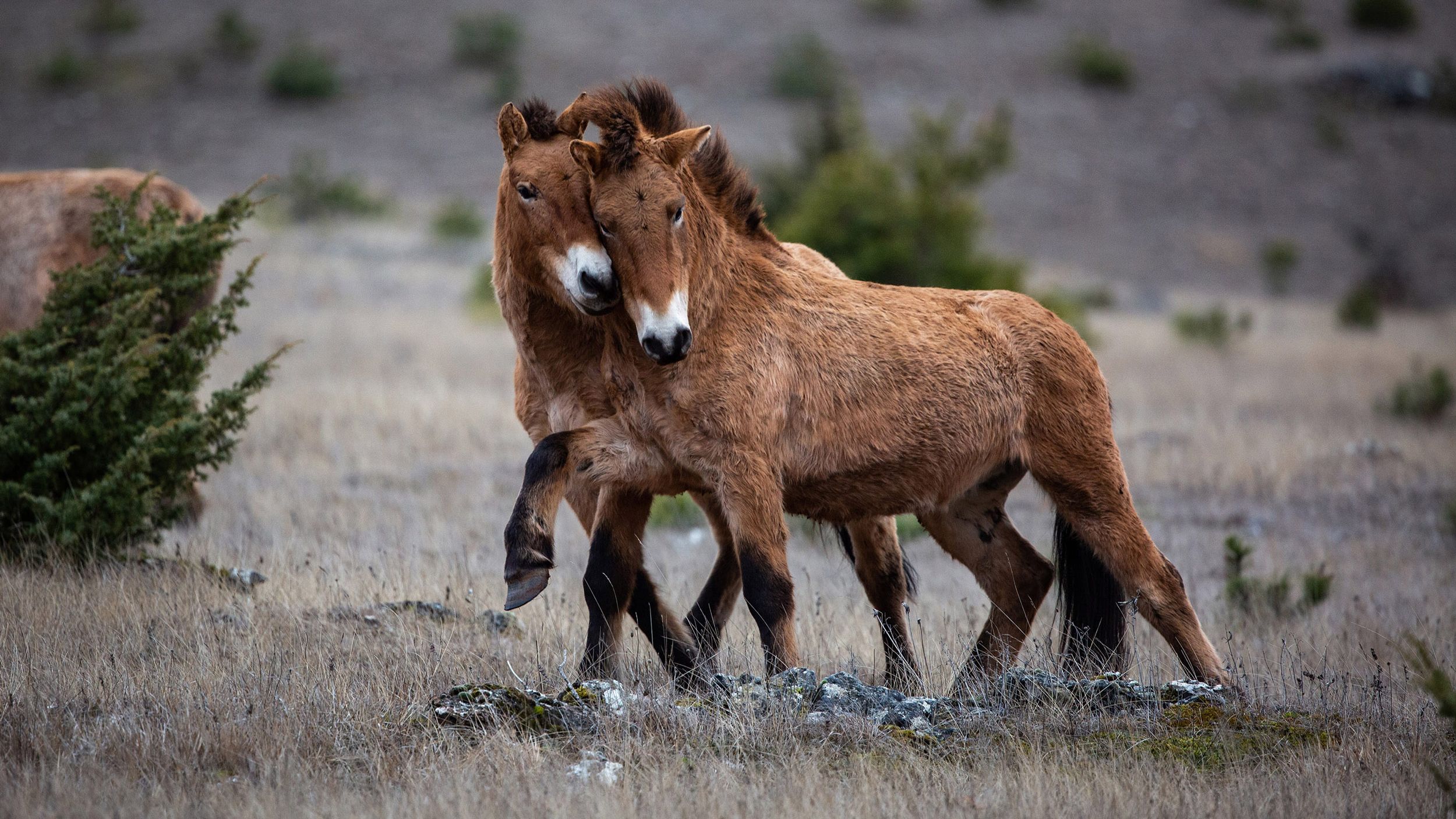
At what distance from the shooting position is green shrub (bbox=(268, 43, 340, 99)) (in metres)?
42.6

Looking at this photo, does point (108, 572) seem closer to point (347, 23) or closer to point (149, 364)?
point (149, 364)

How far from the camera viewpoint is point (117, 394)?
6238mm

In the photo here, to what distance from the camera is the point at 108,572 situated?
19.9ft

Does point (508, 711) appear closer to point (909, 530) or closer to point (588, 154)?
point (588, 154)

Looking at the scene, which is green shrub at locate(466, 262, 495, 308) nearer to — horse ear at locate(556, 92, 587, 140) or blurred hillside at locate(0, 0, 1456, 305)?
blurred hillside at locate(0, 0, 1456, 305)

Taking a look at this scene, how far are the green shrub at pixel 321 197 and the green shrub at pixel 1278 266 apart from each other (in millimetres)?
24448

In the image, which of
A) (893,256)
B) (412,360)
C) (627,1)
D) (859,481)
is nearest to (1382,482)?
(893,256)

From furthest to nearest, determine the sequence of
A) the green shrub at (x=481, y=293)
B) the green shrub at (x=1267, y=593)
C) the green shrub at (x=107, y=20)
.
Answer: the green shrub at (x=107, y=20)
the green shrub at (x=481, y=293)
the green shrub at (x=1267, y=593)

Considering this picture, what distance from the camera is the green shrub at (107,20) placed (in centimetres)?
4759

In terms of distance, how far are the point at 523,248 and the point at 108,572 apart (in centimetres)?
300

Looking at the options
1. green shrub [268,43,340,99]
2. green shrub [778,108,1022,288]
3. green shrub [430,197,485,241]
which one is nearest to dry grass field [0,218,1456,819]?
green shrub [778,108,1022,288]

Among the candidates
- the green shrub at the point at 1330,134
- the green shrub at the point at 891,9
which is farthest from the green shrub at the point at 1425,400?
the green shrub at the point at 891,9

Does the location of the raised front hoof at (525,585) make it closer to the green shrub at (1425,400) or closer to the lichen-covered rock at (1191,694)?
the lichen-covered rock at (1191,694)

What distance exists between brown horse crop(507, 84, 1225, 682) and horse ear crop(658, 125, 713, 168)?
1 cm
